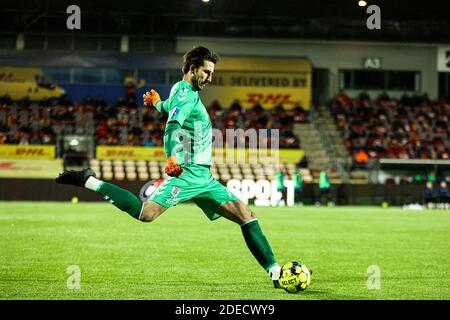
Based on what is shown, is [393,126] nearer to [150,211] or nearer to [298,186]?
[298,186]

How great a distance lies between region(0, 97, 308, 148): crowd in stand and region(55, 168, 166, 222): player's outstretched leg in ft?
101

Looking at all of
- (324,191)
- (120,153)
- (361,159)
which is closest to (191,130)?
(324,191)

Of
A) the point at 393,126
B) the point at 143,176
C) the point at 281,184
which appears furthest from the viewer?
the point at 393,126

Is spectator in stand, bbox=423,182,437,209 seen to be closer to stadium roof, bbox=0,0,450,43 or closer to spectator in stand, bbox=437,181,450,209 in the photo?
spectator in stand, bbox=437,181,450,209

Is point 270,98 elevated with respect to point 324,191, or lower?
elevated

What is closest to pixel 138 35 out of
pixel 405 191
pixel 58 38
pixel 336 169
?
pixel 58 38

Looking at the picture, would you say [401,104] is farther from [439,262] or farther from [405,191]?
[439,262]

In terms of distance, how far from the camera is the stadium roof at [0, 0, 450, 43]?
133ft

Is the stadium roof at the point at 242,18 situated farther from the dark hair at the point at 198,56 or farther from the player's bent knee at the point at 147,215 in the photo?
the player's bent knee at the point at 147,215

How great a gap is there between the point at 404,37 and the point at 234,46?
945cm

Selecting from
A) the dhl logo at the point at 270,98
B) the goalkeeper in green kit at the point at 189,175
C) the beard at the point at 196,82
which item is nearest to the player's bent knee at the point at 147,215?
the goalkeeper in green kit at the point at 189,175

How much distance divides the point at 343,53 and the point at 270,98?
16.6 feet

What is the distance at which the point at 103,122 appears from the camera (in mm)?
40781

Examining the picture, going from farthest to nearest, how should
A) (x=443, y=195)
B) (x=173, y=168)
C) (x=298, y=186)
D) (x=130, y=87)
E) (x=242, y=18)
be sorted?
(x=242, y=18) → (x=130, y=87) → (x=443, y=195) → (x=298, y=186) → (x=173, y=168)
